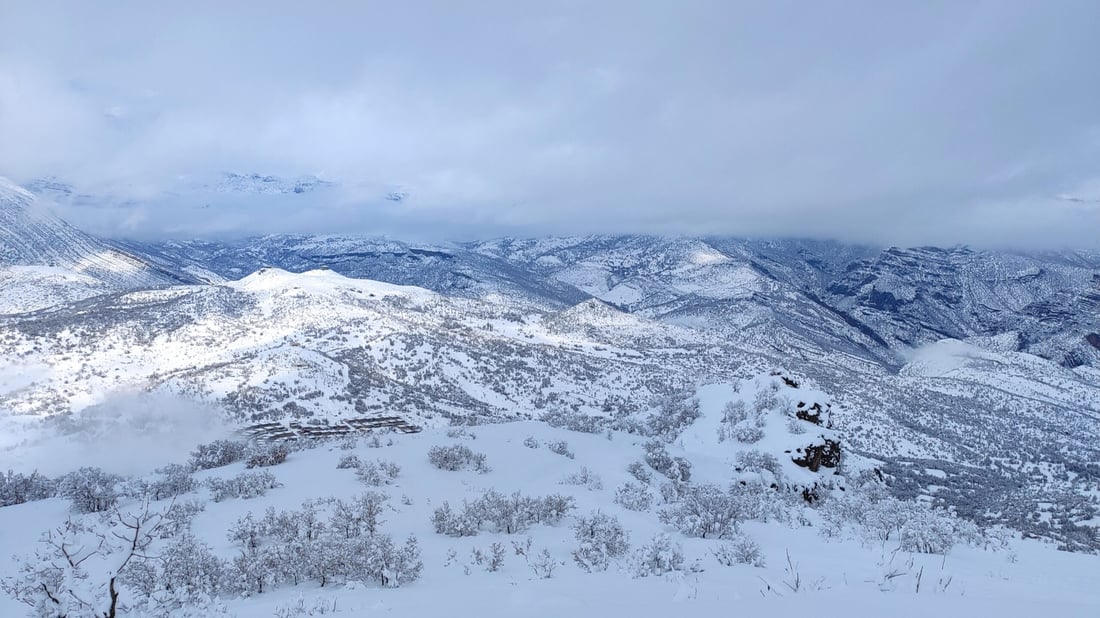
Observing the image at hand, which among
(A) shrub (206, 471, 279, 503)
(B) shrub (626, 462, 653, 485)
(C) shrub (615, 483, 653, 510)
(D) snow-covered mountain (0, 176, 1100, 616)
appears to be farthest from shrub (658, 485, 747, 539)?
(A) shrub (206, 471, 279, 503)

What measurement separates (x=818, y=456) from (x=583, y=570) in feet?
68.8

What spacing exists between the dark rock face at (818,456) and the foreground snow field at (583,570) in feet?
32.8

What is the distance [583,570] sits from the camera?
8062mm

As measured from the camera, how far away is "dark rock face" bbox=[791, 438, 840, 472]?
24.9 m

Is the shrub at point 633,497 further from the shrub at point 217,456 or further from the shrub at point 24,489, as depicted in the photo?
the shrub at point 24,489

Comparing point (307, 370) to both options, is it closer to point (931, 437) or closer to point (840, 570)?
point (840, 570)

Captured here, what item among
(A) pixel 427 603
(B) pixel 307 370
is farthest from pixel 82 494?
A: (B) pixel 307 370

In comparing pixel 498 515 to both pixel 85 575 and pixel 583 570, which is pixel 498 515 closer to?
pixel 583 570

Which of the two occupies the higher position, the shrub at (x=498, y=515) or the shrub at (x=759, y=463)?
the shrub at (x=498, y=515)

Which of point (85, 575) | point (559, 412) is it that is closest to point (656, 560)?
point (85, 575)

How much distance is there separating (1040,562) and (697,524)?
20.8ft

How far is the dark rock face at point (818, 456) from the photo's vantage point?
24.9 metres

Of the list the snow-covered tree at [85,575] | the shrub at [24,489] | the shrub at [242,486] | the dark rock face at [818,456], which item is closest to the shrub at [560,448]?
the shrub at [242,486]

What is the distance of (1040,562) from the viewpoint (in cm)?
1033
